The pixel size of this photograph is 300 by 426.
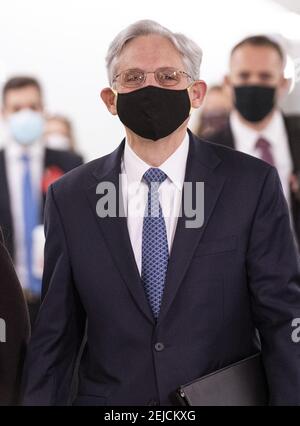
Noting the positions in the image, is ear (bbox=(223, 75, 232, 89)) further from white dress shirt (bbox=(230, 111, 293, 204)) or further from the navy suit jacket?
the navy suit jacket

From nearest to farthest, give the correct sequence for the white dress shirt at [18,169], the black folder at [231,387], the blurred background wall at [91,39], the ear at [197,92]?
the black folder at [231,387], the ear at [197,92], the blurred background wall at [91,39], the white dress shirt at [18,169]

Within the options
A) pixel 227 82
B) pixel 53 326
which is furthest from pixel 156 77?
pixel 227 82

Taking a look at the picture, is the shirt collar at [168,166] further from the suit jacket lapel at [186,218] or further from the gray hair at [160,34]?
the gray hair at [160,34]

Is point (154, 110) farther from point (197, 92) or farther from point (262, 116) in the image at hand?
point (262, 116)


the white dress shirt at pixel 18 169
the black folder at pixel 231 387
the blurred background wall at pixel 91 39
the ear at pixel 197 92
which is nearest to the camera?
the black folder at pixel 231 387

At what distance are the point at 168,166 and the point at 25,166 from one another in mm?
934

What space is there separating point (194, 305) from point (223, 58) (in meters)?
1.15

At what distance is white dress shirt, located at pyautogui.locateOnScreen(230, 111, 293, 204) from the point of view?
240cm

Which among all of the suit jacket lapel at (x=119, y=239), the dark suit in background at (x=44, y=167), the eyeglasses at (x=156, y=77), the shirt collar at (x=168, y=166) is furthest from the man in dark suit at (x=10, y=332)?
the dark suit in background at (x=44, y=167)

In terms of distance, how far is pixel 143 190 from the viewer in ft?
5.09

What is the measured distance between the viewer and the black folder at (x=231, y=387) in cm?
141

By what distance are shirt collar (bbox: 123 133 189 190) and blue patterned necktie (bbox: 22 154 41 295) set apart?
80 centimetres

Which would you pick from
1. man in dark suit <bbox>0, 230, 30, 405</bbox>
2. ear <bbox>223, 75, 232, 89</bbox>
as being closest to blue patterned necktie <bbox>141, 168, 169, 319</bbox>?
man in dark suit <bbox>0, 230, 30, 405</bbox>

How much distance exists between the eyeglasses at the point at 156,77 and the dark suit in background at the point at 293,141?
90cm
